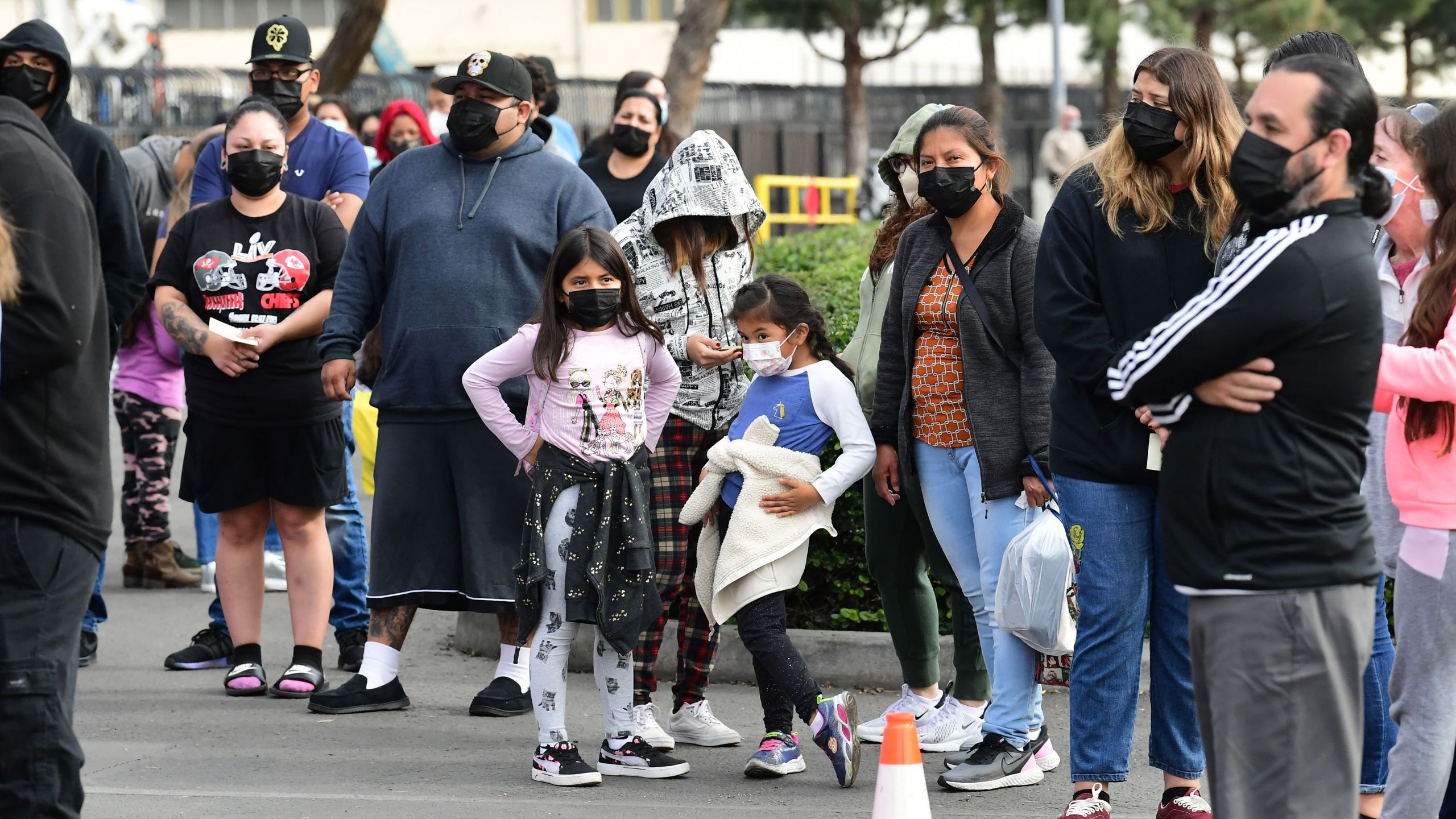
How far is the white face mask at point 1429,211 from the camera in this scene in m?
4.34

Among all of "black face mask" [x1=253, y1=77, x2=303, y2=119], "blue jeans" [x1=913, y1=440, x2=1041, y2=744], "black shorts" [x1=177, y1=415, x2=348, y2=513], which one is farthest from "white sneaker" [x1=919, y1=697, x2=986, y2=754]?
"black face mask" [x1=253, y1=77, x2=303, y2=119]

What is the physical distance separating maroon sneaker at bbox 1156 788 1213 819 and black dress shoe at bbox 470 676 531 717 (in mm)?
2497

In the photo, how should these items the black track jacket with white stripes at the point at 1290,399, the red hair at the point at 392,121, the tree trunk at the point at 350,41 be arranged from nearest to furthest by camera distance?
the black track jacket with white stripes at the point at 1290,399 → the red hair at the point at 392,121 → the tree trunk at the point at 350,41

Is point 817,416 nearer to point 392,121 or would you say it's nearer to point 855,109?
point 392,121

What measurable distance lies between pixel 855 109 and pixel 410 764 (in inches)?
1176

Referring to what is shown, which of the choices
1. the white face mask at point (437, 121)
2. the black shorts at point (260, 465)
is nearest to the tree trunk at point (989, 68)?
the white face mask at point (437, 121)

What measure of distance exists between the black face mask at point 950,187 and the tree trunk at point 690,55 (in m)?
12.9

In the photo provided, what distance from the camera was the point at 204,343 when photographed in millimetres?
6375

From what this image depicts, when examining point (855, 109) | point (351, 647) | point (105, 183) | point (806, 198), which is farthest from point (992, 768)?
point (855, 109)

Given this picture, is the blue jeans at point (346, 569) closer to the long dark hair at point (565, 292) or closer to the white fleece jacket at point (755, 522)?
the long dark hair at point (565, 292)

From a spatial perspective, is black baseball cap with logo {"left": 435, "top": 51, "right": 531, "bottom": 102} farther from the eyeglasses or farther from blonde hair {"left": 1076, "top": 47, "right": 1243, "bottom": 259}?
blonde hair {"left": 1076, "top": 47, "right": 1243, "bottom": 259}

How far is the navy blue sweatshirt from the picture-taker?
6051 mm

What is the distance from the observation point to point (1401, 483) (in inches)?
164

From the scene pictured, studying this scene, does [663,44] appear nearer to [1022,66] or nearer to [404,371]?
[1022,66]
